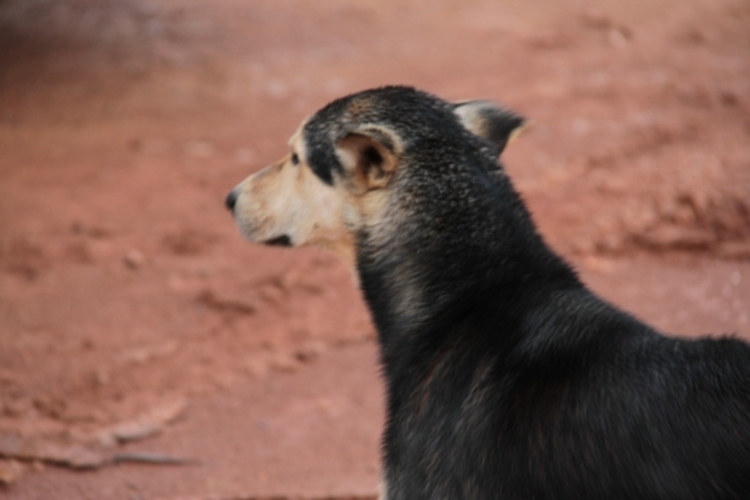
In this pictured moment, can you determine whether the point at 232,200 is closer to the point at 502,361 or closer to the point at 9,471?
the point at 502,361

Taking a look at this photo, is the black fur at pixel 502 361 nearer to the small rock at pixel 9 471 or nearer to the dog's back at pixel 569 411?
the dog's back at pixel 569 411

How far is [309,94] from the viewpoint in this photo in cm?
891

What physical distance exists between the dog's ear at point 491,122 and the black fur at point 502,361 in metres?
0.12

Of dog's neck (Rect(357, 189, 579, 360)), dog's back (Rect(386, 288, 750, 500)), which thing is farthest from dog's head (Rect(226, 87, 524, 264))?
dog's back (Rect(386, 288, 750, 500))

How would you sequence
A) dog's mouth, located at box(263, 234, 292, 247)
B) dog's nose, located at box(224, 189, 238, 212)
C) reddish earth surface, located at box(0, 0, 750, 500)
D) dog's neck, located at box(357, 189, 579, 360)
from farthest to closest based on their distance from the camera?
reddish earth surface, located at box(0, 0, 750, 500) < dog's nose, located at box(224, 189, 238, 212) < dog's mouth, located at box(263, 234, 292, 247) < dog's neck, located at box(357, 189, 579, 360)

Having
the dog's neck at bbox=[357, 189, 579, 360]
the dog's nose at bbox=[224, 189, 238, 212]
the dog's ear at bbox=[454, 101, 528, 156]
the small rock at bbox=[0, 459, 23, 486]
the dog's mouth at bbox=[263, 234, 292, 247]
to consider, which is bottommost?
the small rock at bbox=[0, 459, 23, 486]

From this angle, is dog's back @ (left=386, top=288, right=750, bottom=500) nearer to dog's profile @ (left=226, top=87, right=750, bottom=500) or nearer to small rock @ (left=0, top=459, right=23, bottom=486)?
dog's profile @ (left=226, top=87, right=750, bottom=500)

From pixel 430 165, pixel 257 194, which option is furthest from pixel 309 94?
pixel 430 165

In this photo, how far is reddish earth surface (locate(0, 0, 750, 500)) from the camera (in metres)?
5.22

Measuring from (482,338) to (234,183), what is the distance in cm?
461

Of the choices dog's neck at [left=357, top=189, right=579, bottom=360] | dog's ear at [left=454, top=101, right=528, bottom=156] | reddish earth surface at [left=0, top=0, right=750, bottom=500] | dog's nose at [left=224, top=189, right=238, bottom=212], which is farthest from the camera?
reddish earth surface at [left=0, top=0, right=750, bottom=500]

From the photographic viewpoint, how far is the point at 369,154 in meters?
3.51

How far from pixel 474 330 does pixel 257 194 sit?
1239 millimetres

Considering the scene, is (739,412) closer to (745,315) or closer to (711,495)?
(711,495)
